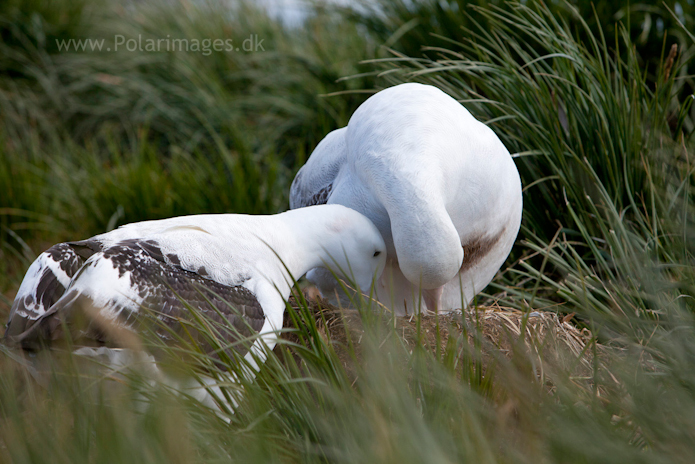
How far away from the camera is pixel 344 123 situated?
199 inches

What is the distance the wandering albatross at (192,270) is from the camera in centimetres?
207

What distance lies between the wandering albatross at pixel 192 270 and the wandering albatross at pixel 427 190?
0.61 ft

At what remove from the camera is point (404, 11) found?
5.01 m

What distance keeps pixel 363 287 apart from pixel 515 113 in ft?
4.24

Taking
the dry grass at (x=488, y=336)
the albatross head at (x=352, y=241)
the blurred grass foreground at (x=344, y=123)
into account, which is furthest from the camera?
the albatross head at (x=352, y=241)

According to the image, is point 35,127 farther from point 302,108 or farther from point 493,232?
point 493,232

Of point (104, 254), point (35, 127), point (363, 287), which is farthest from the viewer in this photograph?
point (35, 127)

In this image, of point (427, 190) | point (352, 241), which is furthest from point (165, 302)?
point (427, 190)

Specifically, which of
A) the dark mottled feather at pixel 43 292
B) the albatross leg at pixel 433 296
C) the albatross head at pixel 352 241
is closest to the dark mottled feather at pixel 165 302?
the dark mottled feather at pixel 43 292

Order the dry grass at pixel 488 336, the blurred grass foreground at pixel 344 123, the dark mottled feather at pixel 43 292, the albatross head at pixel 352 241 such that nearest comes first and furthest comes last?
the blurred grass foreground at pixel 344 123 < the dry grass at pixel 488 336 < the dark mottled feather at pixel 43 292 < the albatross head at pixel 352 241

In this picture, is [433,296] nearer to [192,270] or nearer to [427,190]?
[427,190]

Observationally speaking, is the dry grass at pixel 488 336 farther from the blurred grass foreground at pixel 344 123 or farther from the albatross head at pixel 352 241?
the albatross head at pixel 352 241

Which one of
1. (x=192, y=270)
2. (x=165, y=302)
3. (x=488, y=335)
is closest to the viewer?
(x=165, y=302)

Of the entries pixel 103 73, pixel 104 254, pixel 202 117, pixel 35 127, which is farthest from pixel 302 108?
pixel 104 254
